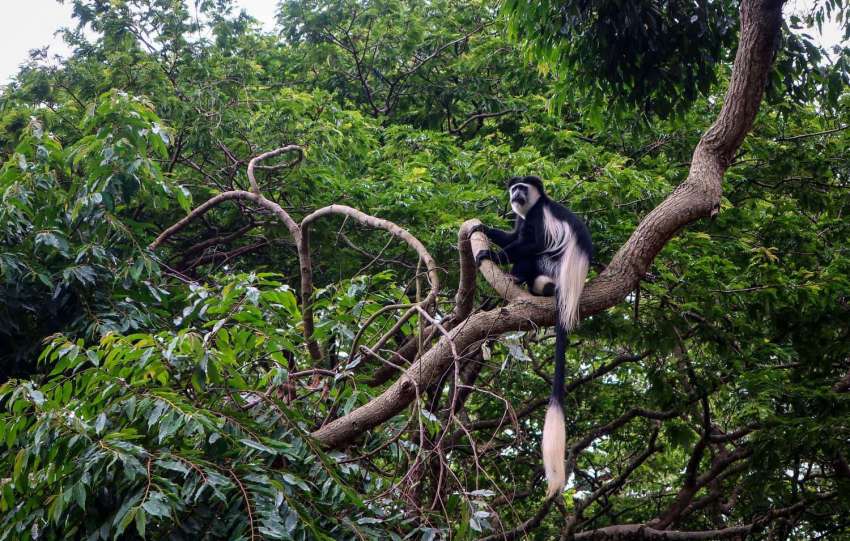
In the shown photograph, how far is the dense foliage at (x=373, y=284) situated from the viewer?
238cm

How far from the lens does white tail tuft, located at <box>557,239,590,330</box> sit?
286cm

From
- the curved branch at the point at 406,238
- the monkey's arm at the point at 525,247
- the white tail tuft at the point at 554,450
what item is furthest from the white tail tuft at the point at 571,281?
the curved branch at the point at 406,238

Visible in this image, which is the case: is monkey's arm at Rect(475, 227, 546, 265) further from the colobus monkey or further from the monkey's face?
the monkey's face

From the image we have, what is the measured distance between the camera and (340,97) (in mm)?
7129

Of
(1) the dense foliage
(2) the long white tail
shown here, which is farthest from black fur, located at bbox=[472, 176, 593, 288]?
(2) the long white tail

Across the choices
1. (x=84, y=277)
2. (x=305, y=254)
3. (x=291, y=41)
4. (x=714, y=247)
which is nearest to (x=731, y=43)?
(x=714, y=247)

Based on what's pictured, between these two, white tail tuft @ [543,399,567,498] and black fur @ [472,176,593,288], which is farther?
black fur @ [472,176,593,288]

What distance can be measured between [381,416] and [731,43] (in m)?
2.41

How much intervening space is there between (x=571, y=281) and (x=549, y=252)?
52 centimetres

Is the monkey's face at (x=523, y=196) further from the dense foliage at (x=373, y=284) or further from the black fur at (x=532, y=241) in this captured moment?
the dense foliage at (x=373, y=284)

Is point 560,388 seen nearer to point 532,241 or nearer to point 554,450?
point 554,450

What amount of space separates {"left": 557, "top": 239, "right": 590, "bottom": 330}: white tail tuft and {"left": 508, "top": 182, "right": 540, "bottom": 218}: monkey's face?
1.46ft

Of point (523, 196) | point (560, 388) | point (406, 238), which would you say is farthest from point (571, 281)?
point (523, 196)

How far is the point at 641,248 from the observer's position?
277cm
